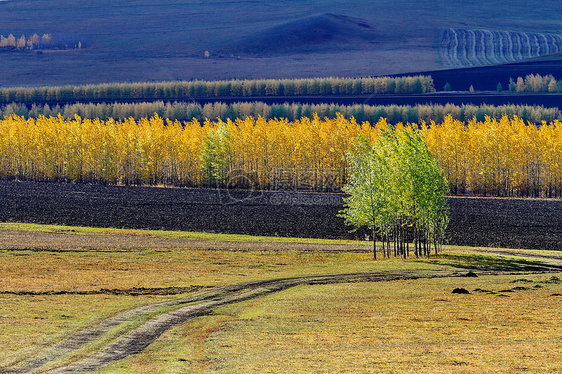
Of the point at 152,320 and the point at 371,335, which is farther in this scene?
the point at 152,320

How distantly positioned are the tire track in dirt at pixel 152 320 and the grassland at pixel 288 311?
1.24ft

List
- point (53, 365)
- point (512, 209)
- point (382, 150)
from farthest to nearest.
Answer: point (512, 209) < point (382, 150) < point (53, 365)

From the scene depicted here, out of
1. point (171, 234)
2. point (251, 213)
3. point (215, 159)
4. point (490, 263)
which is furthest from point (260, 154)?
point (490, 263)

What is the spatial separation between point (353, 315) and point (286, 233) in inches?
1924

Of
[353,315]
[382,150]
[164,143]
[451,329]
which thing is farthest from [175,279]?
[164,143]

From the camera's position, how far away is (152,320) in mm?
32156

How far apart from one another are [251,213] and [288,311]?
6816 centimetres

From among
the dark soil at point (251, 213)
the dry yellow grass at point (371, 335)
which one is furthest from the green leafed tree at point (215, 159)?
the dry yellow grass at point (371, 335)

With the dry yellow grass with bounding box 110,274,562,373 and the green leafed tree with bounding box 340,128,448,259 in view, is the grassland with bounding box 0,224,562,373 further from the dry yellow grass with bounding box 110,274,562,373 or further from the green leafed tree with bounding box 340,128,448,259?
the green leafed tree with bounding box 340,128,448,259

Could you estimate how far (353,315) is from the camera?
33.7 meters

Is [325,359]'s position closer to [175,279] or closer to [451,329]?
[451,329]

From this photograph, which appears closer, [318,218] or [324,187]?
[318,218]

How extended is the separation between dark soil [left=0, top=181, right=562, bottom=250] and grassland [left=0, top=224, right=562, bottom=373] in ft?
72.8

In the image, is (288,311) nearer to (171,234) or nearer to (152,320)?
(152,320)
